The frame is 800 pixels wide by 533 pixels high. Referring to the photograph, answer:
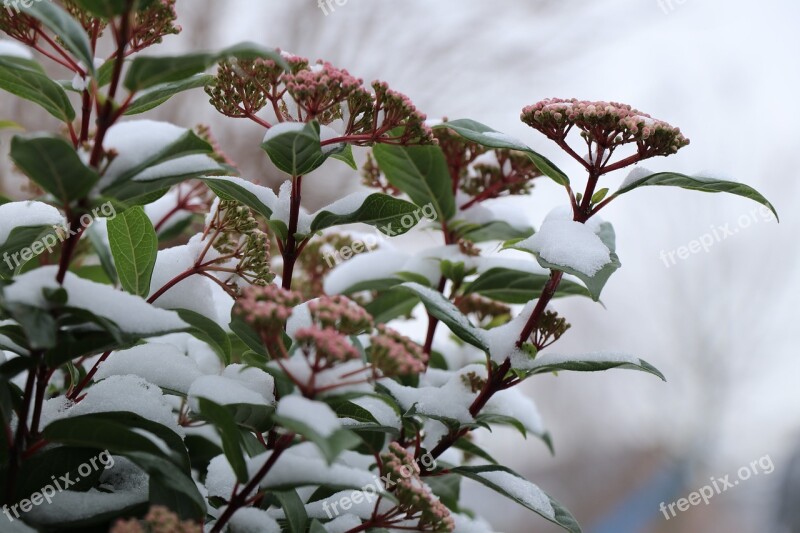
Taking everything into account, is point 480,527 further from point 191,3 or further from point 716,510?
point 716,510

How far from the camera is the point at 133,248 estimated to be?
0.64 metres

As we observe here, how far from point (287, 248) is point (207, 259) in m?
0.09

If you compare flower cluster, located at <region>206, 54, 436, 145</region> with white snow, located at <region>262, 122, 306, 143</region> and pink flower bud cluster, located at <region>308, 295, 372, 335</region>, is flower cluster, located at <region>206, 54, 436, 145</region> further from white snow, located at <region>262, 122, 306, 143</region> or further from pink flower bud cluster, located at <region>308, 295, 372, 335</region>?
pink flower bud cluster, located at <region>308, 295, 372, 335</region>

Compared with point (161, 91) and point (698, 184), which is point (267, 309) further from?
point (698, 184)

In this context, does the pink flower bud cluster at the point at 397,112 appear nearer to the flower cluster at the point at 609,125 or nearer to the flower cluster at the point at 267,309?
the flower cluster at the point at 609,125

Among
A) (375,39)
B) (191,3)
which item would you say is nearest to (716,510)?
(375,39)

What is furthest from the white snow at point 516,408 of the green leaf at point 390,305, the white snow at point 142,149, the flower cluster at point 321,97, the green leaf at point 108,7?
the green leaf at point 108,7

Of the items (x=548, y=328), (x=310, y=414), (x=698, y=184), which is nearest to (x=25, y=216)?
(x=310, y=414)

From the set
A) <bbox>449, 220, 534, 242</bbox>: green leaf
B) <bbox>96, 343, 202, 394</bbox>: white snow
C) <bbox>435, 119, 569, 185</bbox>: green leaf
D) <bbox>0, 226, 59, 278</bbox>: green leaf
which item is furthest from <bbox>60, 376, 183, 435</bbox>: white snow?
<bbox>449, 220, 534, 242</bbox>: green leaf

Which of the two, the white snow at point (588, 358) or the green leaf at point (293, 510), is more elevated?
the white snow at point (588, 358)

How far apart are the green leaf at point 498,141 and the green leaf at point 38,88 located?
0.32 metres

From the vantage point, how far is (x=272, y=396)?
58 centimetres

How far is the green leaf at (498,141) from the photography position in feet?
2.13

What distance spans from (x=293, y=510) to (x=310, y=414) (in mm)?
176
